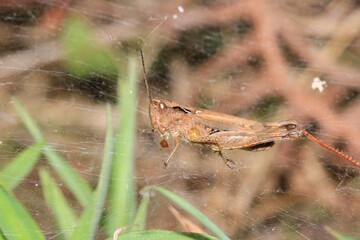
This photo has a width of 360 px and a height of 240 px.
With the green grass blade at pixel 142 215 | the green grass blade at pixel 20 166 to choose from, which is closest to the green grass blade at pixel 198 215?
the green grass blade at pixel 142 215

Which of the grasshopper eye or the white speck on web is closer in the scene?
the grasshopper eye

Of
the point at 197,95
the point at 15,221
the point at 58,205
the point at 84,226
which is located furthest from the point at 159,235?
the point at 197,95

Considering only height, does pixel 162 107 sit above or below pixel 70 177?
above

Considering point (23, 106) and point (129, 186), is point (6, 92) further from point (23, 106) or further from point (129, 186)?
point (129, 186)

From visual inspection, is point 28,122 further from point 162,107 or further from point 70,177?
point 162,107

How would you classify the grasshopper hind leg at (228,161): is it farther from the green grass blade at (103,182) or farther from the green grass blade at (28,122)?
the green grass blade at (28,122)

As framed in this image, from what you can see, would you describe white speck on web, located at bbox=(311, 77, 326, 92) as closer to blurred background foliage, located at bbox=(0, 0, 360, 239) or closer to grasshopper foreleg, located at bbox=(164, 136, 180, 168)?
blurred background foliage, located at bbox=(0, 0, 360, 239)

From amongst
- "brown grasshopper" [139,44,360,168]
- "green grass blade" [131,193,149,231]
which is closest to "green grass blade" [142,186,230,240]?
"green grass blade" [131,193,149,231]
